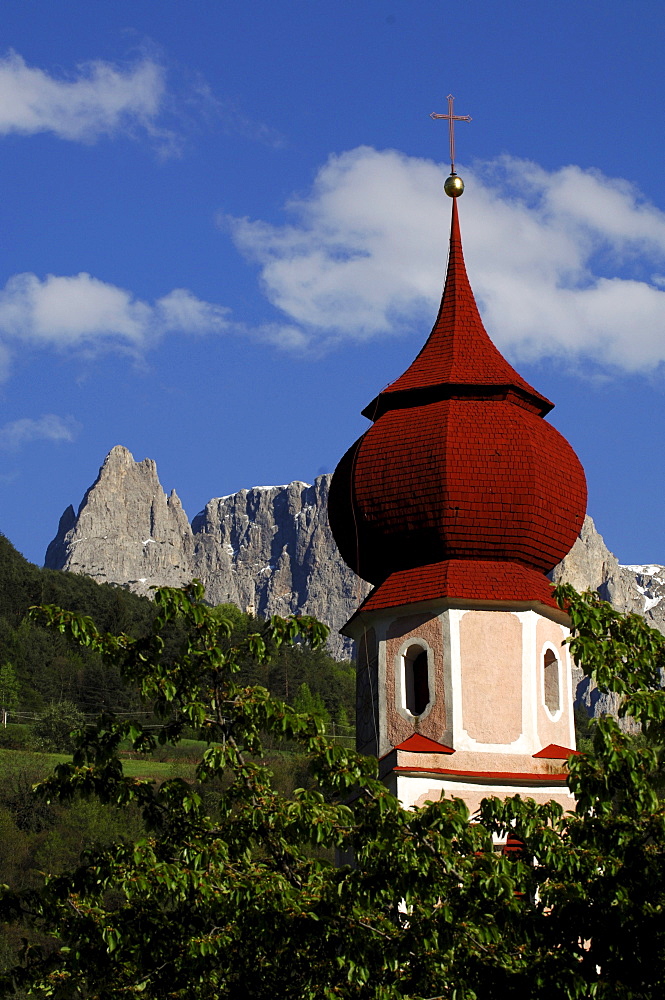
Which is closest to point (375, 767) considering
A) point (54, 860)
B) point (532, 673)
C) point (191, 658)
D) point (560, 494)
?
point (191, 658)

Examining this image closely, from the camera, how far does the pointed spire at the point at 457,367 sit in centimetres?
2027

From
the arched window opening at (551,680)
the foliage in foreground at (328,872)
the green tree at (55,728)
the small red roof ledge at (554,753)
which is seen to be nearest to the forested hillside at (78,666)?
the green tree at (55,728)

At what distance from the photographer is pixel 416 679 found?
61.8 ft

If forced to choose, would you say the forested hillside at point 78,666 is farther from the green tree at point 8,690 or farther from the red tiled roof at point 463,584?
the red tiled roof at point 463,584

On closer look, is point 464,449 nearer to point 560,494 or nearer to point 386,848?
point 560,494

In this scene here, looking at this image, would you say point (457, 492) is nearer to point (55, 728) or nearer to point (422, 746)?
point (422, 746)

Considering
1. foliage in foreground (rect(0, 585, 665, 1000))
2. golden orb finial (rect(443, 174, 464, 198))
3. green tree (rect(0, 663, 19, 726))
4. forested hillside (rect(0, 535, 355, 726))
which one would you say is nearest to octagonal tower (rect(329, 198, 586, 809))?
golden orb finial (rect(443, 174, 464, 198))

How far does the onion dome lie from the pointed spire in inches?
0.9

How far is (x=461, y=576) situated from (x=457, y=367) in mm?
3232

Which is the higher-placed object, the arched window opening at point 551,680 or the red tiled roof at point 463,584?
the red tiled roof at point 463,584

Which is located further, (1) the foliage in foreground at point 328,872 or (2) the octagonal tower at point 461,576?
(2) the octagonal tower at point 461,576

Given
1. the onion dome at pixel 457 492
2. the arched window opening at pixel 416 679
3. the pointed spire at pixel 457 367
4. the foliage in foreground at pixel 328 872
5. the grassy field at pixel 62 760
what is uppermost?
the pointed spire at pixel 457 367

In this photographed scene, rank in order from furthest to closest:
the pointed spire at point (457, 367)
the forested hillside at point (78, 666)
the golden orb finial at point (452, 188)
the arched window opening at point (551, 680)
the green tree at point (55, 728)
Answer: the forested hillside at point (78, 666)
the green tree at point (55, 728)
the golden orb finial at point (452, 188)
the pointed spire at point (457, 367)
the arched window opening at point (551, 680)

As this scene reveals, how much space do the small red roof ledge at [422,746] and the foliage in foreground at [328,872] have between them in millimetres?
6271
